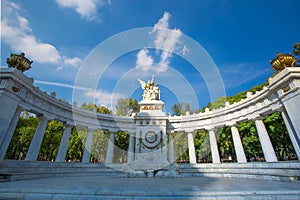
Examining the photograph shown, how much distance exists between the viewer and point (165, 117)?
23.1 metres

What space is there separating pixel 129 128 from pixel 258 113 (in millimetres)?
19141

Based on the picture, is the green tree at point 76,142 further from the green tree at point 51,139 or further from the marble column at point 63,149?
the marble column at point 63,149

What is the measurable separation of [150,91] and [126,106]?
58.6 ft

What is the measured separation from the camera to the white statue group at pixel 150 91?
84.6ft

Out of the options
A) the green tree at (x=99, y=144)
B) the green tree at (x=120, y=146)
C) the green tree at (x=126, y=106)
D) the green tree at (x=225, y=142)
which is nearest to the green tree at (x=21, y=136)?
the green tree at (x=99, y=144)

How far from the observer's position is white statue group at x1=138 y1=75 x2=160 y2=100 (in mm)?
25791

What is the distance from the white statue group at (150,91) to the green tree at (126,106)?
16.2 m

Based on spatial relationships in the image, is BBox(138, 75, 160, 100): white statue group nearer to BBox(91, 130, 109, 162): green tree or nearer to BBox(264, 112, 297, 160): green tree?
BBox(91, 130, 109, 162): green tree

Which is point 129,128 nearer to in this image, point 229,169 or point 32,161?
point 32,161

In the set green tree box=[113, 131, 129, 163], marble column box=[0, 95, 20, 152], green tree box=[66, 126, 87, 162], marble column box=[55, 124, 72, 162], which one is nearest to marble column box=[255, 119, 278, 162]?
marble column box=[55, 124, 72, 162]

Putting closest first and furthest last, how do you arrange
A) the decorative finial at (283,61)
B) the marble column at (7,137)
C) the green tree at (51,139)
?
the marble column at (7,137) → the decorative finial at (283,61) → the green tree at (51,139)

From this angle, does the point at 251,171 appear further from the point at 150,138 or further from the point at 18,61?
the point at 18,61

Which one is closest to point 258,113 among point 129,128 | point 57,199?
point 129,128

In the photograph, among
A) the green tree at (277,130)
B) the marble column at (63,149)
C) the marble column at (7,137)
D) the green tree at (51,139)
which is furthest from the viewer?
the green tree at (51,139)
